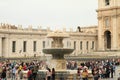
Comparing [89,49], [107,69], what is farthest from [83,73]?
[89,49]

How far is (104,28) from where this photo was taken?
71.9 metres

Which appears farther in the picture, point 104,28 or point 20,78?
point 104,28

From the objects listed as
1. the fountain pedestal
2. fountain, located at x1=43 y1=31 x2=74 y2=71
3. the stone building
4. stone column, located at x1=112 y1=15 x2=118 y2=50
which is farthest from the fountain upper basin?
stone column, located at x1=112 y1=15 x2=118 y2=50

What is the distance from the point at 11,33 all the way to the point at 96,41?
71.2 feet

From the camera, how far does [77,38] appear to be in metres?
73.8

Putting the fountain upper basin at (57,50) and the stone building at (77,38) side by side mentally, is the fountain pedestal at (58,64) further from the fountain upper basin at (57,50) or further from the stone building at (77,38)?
the stone building at (77,38)

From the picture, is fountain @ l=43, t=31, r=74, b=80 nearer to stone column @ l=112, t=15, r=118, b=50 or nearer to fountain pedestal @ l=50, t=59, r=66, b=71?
fountain pedestal @ l=50, t=59, r=66, b=71

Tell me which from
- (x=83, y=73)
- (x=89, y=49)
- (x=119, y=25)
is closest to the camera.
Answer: (x=83, y=73)

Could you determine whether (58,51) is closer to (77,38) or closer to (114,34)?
(114,34)

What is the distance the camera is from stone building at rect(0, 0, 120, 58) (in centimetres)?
6078

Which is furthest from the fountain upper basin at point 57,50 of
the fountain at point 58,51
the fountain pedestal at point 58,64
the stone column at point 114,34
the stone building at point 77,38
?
the stone column at point 114,34

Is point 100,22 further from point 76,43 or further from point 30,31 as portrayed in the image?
point 30,31

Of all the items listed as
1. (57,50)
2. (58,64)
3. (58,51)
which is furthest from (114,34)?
(57,50)

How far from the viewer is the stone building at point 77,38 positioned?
60.8 meters
